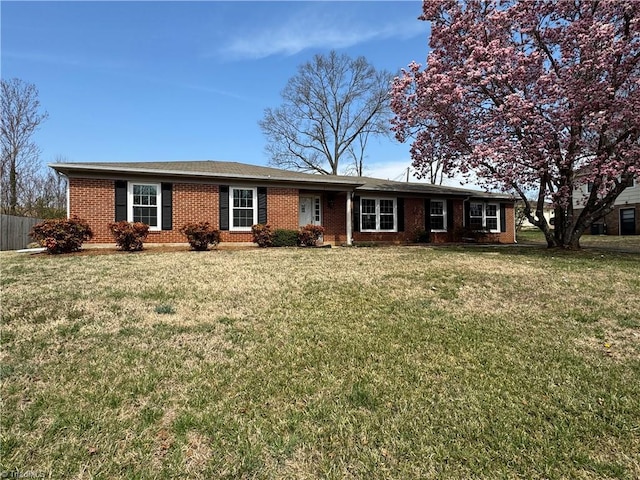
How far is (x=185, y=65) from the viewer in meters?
13.0

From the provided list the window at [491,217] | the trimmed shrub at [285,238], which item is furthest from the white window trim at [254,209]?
the window at [491,217]

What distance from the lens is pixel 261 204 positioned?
14.3 m

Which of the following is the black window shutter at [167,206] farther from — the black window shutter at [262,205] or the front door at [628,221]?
the front door at [628,221]

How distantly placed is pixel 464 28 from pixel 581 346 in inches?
463

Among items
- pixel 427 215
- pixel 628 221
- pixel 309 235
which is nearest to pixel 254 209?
pixel 309 235

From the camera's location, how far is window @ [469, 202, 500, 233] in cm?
1948

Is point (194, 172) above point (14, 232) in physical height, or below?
above

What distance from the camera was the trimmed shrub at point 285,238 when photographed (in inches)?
532

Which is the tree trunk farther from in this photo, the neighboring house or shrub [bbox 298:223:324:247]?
the neighboring house

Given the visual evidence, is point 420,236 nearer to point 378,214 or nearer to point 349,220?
point 378,214

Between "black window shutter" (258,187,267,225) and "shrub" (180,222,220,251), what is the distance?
2581mm

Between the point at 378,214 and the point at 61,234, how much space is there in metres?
12.0

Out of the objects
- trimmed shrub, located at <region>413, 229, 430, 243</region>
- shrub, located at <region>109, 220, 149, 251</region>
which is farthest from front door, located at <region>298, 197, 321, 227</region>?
shrub, located at <region>109, 220, 149, 251</region>

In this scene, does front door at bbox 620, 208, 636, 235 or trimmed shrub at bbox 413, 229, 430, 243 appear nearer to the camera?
trimmed shrub at bbox 413, 229, 430, 243
